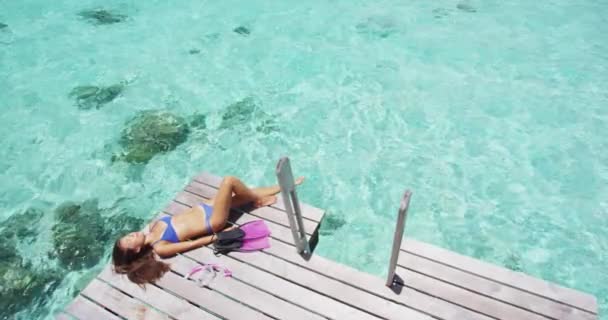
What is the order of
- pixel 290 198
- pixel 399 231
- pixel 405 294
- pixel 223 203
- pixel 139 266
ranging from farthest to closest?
pixel 223 203
pixel 139 266
pixel 405 294
pixel 290 198
pixel 399 231

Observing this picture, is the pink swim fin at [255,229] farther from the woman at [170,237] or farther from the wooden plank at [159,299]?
the wooden plank at [159,299]

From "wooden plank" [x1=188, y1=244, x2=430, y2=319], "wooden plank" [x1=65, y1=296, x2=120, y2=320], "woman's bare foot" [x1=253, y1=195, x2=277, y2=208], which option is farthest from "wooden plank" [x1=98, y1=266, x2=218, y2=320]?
"woman's bare foot" [x1=253, y1=195, x2=277, y2=208]

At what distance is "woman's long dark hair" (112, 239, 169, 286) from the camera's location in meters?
4.89

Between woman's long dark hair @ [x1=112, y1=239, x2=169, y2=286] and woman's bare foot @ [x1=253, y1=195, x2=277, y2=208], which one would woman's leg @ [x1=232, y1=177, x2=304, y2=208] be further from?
woman's long dark hair @ [x1=112, y1=239, x2=169, y2=286]

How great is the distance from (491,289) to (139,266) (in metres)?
4.42

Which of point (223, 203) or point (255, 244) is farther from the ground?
point (223, 203)

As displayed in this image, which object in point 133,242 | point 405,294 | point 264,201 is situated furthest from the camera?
point 264,201

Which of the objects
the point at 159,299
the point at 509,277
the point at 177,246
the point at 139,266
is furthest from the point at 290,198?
the point at 509,277

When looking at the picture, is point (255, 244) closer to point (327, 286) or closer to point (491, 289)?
point (327, 286)

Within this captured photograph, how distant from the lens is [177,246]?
16.8ft

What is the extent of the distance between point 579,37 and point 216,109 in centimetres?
1016

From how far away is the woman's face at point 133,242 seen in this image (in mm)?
4781

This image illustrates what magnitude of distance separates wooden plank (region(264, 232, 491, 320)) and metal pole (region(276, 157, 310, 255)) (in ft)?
0.61

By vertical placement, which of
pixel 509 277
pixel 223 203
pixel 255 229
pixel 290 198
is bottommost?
pixel 255 229
